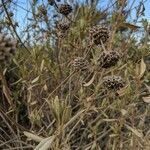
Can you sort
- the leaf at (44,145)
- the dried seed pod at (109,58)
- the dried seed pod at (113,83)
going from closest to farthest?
the leaf at (44,145) → the dried seed pod at (109,58) → the dried seed pod at (113,83)

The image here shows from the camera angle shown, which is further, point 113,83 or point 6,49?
point 113,83

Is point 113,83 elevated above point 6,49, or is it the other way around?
point 6,49

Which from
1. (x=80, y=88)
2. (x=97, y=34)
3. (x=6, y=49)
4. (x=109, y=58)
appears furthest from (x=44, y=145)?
(x=80, y=88)

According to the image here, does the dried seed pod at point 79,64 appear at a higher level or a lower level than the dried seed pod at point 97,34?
→ lower

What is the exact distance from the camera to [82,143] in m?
2.58

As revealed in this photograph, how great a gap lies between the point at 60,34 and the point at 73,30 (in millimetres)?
308

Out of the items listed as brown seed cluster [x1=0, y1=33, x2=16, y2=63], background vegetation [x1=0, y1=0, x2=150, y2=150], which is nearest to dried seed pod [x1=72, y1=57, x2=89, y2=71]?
background vegetation [x1=0, y1=0, x2=150, y2=150]

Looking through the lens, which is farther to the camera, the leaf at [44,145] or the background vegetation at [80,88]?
the background vegetation at [80,88]

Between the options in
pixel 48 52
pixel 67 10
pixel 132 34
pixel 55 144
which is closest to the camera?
pixel 55 144

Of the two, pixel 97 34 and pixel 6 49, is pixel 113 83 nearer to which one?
pixel 97 34

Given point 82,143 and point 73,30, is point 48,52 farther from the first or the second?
point 82,143

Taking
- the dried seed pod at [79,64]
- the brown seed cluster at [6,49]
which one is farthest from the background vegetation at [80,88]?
the brown seed cluster at [6,49]

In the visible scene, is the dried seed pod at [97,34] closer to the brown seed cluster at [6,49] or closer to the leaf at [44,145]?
the brown seed cluster at [6,49]

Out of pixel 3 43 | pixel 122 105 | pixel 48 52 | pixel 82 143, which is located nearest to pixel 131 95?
pixel 122 105
